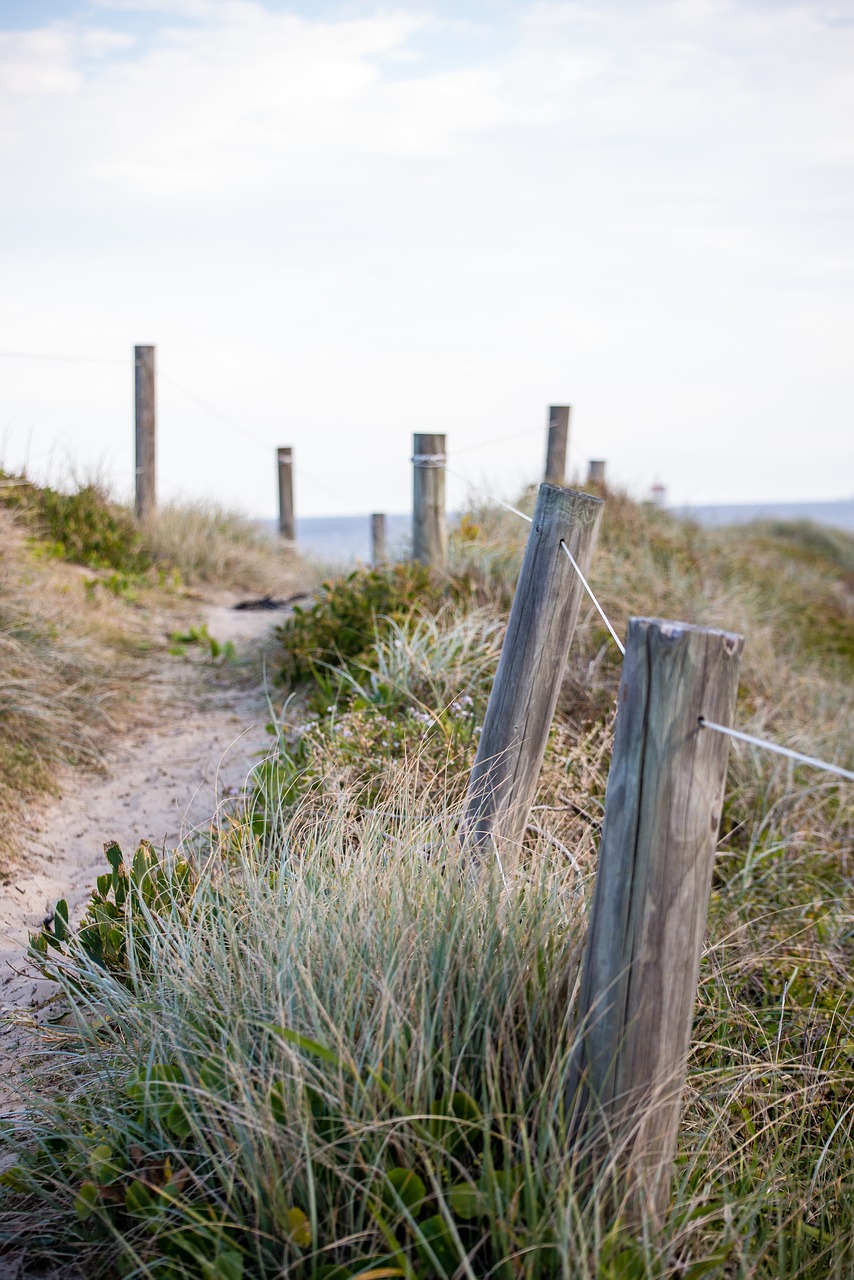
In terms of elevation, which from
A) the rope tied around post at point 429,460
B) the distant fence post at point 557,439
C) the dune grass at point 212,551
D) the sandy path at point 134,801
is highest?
the distant fence post at point 557,439

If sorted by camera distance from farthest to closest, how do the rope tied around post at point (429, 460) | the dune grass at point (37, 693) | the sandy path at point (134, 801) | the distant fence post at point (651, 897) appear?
the rope tied around post at point (429, 460) → the dune grass at point (37, 693) → the sandy path at point (134, 801) → the distant fence post at point (651, 897)

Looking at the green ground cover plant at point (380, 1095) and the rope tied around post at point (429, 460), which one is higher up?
the rope tied around post at point (429, 460)

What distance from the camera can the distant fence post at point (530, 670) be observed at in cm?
296

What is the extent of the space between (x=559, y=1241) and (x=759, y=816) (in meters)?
3.83

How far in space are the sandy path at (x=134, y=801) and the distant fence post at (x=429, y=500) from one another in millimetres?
1478

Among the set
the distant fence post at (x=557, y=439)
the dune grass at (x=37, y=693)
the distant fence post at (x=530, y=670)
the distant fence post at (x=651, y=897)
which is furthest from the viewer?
the distant fence post at (x=557, y=439)

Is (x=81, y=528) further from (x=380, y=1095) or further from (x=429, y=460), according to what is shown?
(x=380, y=1095)

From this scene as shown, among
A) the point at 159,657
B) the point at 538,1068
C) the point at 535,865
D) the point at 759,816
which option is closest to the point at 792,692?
the point at 759,816

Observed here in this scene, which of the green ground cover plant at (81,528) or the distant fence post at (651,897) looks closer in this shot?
the distant fence post at (651,897)

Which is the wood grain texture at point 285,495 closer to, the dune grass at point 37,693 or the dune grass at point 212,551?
the dune grass at point 212,551

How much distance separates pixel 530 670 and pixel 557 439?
7.55 metres

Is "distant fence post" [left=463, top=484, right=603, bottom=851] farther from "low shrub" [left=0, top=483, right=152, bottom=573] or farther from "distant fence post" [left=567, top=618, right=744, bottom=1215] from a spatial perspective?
"low shrub" [left=0, top=483, right=152, bottom=573]

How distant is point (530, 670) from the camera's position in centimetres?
304

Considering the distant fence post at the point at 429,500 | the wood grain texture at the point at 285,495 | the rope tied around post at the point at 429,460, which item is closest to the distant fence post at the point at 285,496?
the wood grain texture at the point at 285,495
